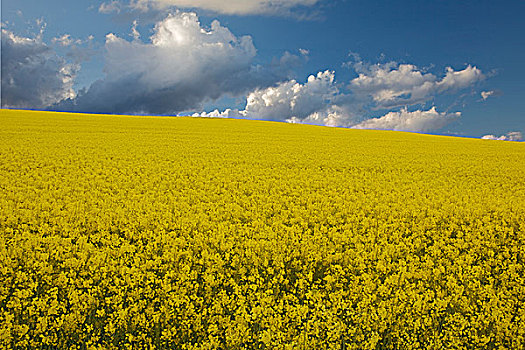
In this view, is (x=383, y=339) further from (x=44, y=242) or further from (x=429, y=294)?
(x=44, y=242)

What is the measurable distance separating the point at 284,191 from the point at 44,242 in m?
8.07

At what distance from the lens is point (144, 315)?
5.05 meters

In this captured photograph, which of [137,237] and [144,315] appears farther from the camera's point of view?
[137,237]

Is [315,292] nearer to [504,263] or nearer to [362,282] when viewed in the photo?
[362,282]

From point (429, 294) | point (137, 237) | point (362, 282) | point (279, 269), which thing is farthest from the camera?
point (137, 237)

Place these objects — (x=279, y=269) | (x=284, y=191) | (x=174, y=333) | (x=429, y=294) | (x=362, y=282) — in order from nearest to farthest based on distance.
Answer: (x=174, y=333), (x=429, y=294), (x=362, y=282), (x=279, y=269), (x=284, y=191)

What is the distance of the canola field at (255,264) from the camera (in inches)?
192

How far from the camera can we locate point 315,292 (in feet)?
19.5

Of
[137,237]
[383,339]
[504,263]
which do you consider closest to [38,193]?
[137,237]

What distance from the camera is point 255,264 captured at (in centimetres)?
675

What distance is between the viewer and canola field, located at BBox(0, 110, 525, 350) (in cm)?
488

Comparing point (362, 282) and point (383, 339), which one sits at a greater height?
point (362, 282)

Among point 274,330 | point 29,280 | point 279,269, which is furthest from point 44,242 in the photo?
point 274,330

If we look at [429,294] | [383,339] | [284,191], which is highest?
[284,191]
